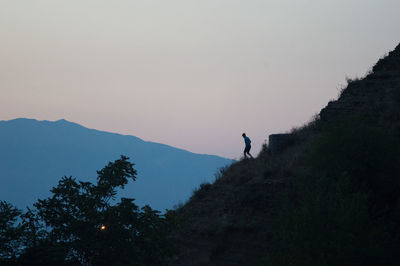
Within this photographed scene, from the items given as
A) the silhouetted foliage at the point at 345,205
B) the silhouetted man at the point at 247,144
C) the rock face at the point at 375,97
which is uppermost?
the rock face at the point at 375,97

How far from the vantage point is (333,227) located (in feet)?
49.9

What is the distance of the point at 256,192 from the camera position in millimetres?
→ 24781

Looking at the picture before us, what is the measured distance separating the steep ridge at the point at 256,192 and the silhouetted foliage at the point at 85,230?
18.0ft

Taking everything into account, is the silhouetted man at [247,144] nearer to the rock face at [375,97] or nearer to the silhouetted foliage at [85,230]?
the rock face at [375,97]

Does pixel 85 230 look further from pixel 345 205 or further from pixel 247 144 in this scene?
pixel 247 144

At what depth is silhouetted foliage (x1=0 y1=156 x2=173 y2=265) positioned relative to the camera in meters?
11.0

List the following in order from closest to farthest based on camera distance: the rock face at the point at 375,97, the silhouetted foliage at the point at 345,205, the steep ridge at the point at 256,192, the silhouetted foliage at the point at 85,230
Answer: the silhouetted foliage at the point at 85,230
the silhouetted foliage at the point at 345,205
the steep ridge at the point at 256,192
the rock face at the point at 375,97

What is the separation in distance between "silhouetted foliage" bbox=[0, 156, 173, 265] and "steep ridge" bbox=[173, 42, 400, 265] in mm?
5481

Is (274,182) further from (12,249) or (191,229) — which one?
(12,249)

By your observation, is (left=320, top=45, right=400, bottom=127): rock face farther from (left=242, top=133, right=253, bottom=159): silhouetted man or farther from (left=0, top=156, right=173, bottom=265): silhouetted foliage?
(left=0, top=156, right=173, bottom=265): silhouetted foliage

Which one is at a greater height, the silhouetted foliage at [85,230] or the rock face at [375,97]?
the rock face at [375,97]

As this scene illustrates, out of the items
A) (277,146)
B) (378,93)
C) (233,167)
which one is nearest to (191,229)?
(233,167)

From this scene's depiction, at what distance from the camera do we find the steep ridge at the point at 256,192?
21.7m

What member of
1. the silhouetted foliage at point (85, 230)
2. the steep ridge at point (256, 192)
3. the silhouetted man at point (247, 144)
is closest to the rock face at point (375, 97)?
the steep ridge at point (256, 192)
